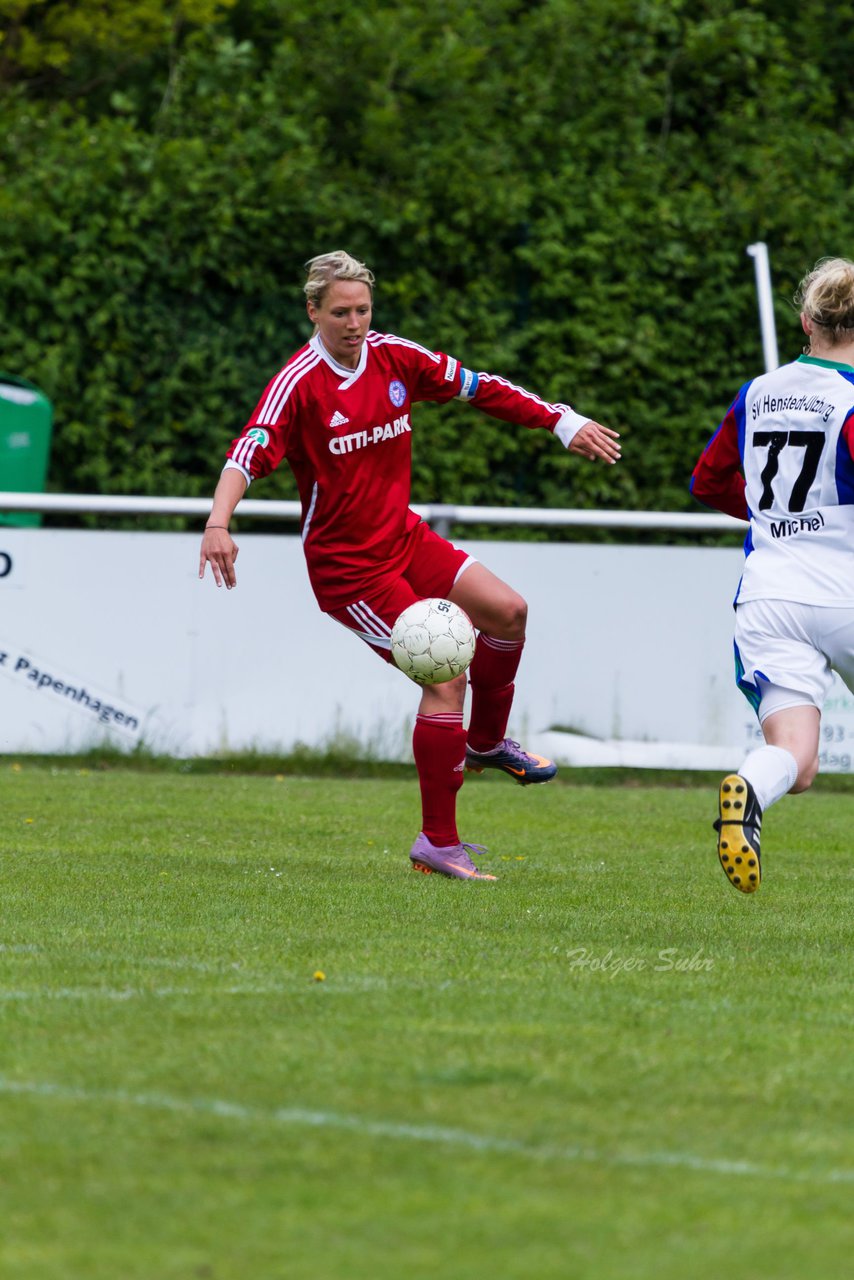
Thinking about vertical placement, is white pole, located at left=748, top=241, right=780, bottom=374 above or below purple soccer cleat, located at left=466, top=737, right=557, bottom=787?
above

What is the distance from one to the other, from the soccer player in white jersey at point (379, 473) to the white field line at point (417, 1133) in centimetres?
310

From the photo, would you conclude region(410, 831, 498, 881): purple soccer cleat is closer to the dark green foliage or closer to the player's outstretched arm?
the player's outstretched arm

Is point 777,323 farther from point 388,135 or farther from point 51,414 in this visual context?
point 51,414

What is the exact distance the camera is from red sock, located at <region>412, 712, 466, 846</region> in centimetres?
662

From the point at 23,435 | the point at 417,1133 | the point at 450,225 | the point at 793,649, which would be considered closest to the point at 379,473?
the point at 793,649

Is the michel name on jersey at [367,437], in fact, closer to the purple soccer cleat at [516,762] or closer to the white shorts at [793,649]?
the purple soccer cleat at [516,762]

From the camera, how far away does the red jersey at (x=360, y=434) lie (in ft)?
22.0

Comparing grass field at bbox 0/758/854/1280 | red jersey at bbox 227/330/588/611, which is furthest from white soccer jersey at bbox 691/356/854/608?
red jersey at bbox 227/330/588/611

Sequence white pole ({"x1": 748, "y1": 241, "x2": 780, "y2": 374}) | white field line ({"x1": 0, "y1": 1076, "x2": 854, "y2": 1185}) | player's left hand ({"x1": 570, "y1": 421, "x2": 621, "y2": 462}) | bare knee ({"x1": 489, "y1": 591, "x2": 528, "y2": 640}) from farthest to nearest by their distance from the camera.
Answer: white pole ({"x1": 748, "y1": 241, "x2": 780, "y2": 374})
bare knee ({"x1": 489, "y1": 591, "x2": 528, "y2": 640})
player's left hand ({"x1": 570, "y1": 421, "x2": 621, "y2": 462})
white field line ({"x1": 0, "y1": 1076, "x2": 854, "y2": 1185})

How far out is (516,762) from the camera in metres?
7.25

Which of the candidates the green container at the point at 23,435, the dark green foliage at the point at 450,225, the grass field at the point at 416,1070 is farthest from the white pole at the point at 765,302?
the grass field at the point at 416,1070
